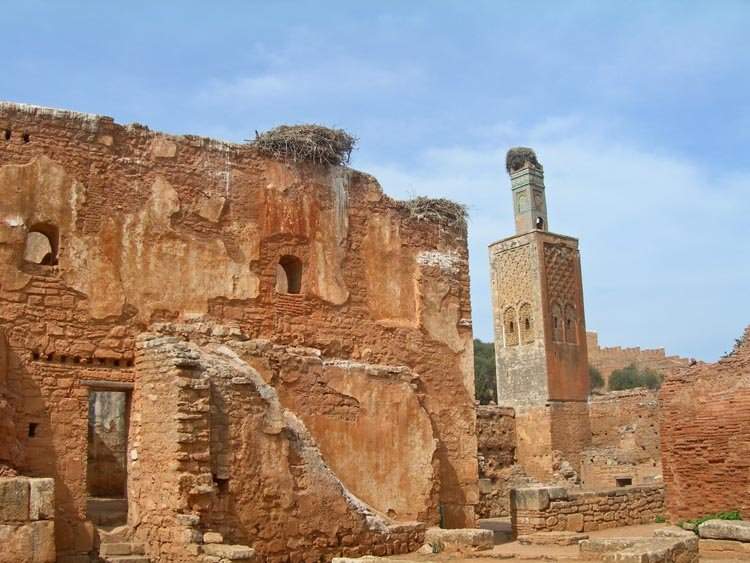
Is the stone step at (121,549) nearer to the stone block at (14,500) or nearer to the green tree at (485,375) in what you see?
the stone block at (14,500)

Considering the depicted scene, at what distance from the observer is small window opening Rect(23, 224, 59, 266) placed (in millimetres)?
9461

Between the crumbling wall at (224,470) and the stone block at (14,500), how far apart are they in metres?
1.71

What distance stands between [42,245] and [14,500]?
435 centimetres

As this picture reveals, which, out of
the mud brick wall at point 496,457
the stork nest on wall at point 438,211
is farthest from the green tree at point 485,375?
the stork nest on wall at point 438,211

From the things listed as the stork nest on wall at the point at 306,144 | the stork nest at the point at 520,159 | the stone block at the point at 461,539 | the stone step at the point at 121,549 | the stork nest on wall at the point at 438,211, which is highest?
the stork nest at the point at 520,159

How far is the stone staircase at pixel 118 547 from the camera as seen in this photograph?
858 centimetres

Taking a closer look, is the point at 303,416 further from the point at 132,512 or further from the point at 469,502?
the point at 469,502

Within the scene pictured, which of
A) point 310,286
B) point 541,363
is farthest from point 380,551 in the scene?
point 541,363

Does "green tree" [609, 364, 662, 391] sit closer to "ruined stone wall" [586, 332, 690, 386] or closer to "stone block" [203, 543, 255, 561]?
"ruined stone wall" [586, 332, 690, 386]

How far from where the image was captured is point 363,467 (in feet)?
35.9

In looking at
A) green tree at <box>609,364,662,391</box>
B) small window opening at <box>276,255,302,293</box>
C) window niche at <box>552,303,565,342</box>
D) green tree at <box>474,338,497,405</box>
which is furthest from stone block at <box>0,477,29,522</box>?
green tree at <box>609,364,662,391</box>

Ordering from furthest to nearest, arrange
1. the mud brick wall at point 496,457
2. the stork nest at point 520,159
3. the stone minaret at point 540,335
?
the stork nest at point 520,159 < the stone minaret at point 540,335 < the mud brick wall at point 496,457

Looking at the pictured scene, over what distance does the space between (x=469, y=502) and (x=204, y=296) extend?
16.5ft

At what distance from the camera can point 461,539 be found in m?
10.2
